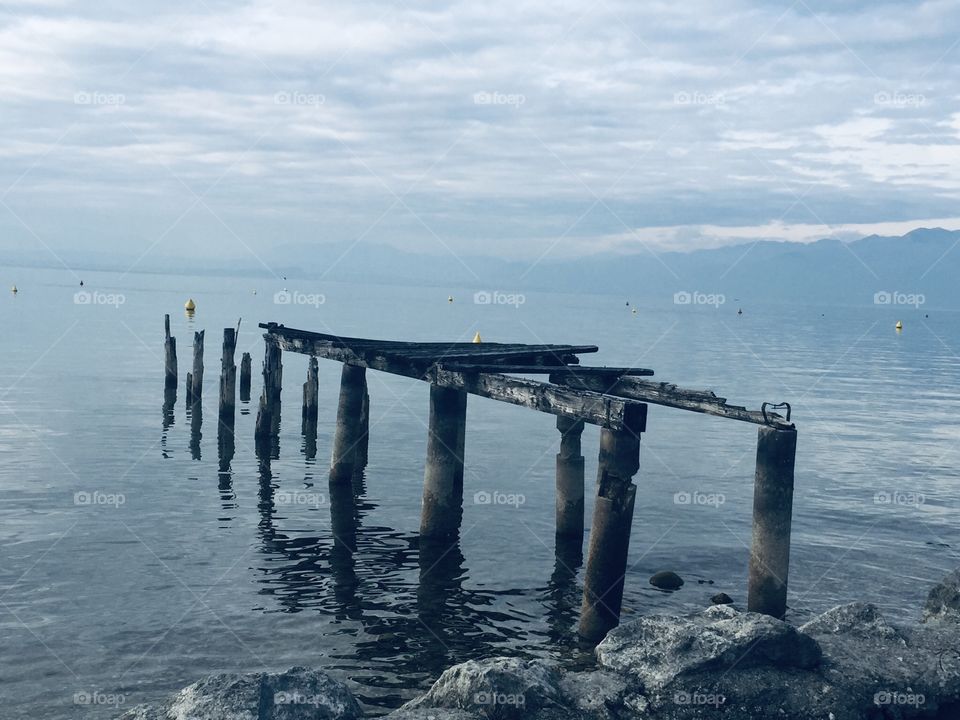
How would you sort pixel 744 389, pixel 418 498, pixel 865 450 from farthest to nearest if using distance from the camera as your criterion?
1. pixel 744 389
2. pixel 865 450
3. pixel 418 498

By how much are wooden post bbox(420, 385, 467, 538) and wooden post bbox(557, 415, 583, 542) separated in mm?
2227

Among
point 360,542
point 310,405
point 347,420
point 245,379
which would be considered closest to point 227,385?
point 310,405

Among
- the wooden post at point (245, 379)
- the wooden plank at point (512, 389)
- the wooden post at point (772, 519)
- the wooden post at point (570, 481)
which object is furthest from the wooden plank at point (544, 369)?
the wooden post at point (245, 379)

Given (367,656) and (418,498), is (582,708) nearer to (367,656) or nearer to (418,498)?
(367,656)

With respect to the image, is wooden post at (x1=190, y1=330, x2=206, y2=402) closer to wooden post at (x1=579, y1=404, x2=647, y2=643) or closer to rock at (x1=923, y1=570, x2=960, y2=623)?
wooden post at (x1=579, y1=404, x2=647, y2=643)

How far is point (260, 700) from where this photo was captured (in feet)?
31.4

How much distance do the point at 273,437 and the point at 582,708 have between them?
76.5 ft

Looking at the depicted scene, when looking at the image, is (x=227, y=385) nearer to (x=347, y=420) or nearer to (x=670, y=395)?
(x=347, y=420)

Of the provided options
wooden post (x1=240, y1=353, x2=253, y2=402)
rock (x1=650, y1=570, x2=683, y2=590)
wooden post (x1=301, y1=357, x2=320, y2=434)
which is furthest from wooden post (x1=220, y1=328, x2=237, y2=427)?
rock (x1=650, y1=570, x2=683, y2=590)

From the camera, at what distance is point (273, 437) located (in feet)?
106

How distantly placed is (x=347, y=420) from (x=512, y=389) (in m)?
8.75

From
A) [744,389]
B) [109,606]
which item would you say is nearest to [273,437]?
[109,606]

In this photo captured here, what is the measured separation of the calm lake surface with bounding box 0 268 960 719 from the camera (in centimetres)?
1407

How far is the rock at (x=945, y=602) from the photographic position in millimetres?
14594
